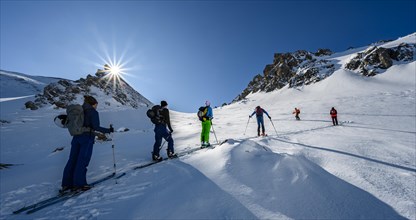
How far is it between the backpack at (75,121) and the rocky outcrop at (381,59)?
75136 millimetres

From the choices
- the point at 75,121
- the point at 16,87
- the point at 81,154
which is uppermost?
the point at 16,87

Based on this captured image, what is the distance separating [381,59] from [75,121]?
83.3 meters

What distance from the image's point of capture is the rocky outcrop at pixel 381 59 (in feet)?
205

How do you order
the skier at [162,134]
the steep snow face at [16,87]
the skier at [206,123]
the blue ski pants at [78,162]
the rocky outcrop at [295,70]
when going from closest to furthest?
1. the blue ski pants at [78,162]
2. the skier at [162,134]
3. the skier at [206,123]
4. the steep snow face at [16,87]
5. the rocky outcrop at [295,70]

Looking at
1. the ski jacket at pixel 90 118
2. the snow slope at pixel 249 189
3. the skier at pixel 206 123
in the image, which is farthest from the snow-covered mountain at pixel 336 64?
the ski jacket at pixel 90 118

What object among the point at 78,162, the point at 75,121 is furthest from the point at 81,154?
the point at 75,121

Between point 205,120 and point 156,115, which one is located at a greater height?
point 156,115

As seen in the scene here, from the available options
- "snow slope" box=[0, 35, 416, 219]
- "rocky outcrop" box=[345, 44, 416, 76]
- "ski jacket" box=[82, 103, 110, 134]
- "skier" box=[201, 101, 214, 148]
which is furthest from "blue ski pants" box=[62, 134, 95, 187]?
"rocky outcrop" box=[345, 44, 416, 76]

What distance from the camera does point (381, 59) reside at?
64.8 meters

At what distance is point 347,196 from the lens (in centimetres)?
353

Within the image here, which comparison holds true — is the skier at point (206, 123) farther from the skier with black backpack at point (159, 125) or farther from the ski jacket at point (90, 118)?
the ski jacket at point (90, 118)

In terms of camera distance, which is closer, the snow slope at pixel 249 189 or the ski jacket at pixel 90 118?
the snow slope at pixel 249 189

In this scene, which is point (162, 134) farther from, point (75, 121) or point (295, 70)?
point (295, 70)

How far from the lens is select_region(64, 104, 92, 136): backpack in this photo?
4.89 metres
